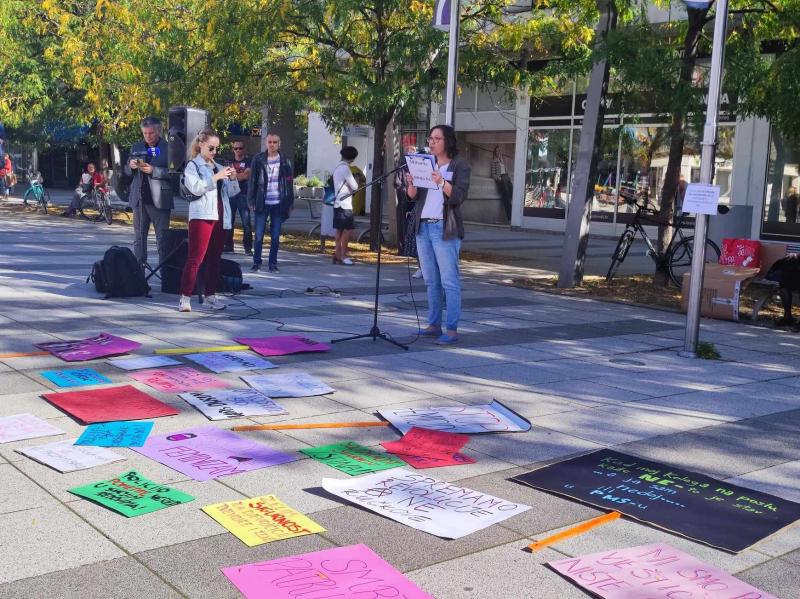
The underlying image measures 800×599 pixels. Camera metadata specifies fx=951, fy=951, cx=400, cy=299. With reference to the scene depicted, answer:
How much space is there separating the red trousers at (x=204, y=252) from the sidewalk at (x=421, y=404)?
0.34 metres

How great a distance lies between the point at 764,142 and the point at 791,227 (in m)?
2.13

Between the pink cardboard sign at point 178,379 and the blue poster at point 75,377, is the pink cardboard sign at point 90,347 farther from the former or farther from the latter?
the pink cardboard sign at point 178,379

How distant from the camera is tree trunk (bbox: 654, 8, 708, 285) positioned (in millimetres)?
13078

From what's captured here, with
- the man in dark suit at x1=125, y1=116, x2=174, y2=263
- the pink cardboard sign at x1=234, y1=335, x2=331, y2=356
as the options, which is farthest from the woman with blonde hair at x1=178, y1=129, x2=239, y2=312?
the pink cardboard sign at x1=234, y1=335, x2=331, y2=356

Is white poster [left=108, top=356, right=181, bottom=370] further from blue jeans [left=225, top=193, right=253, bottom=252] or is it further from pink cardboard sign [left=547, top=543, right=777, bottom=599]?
blue jeans [left=225, top=193, right=253, bottom=252]

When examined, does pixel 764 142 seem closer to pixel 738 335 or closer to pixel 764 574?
pixel 738 335

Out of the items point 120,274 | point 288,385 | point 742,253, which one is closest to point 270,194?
point 120,274

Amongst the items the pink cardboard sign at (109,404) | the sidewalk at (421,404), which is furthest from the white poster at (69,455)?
the pink cardboard sign at (109,404)

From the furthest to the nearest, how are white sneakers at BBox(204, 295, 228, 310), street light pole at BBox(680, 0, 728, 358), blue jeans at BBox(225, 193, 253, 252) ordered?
blue jeans at BBox(225, 193, 253, 252) → white sneakers at BBox(204, 295, 228, 310) → street light pole at BBox(680, 0, 728, 358)

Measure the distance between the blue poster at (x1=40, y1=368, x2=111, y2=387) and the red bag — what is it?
8.41m

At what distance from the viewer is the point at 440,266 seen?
8.57m

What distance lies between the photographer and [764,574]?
3.88 m

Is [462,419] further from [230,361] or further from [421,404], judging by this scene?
[230,361]

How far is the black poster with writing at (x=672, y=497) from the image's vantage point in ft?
14.3
